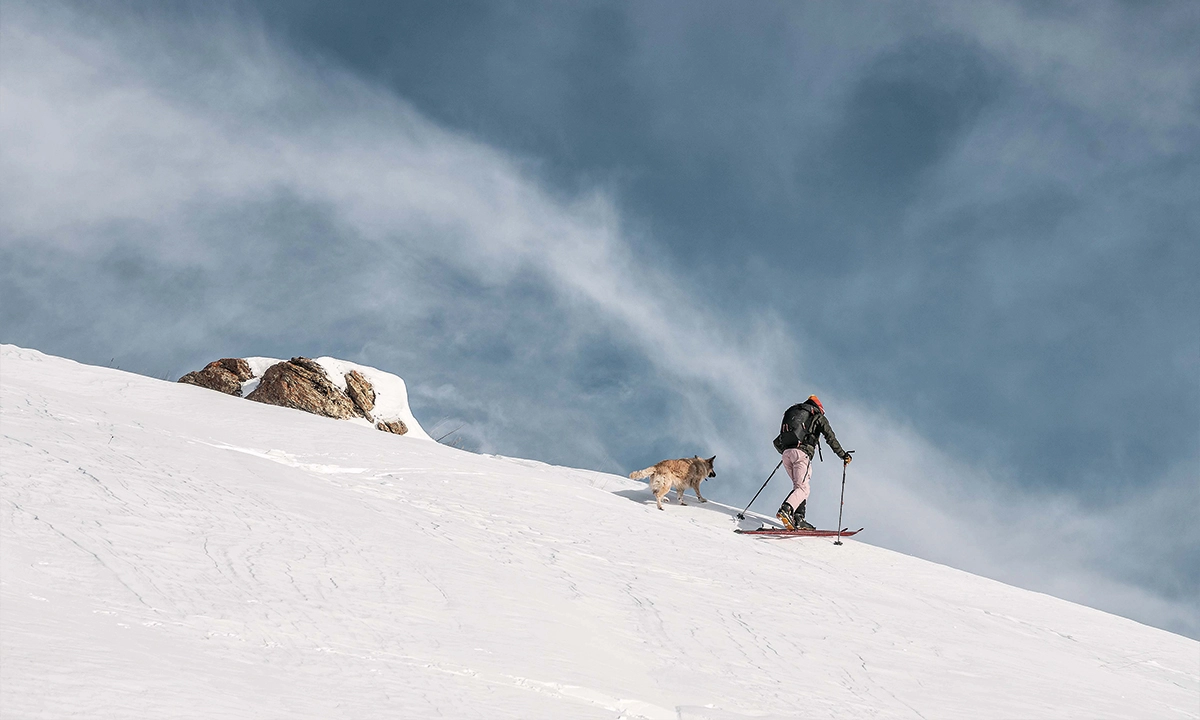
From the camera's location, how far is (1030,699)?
22.7ft

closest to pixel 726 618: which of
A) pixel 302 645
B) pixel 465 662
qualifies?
pixel 465 662

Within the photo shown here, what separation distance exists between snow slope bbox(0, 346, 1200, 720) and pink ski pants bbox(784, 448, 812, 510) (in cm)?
166

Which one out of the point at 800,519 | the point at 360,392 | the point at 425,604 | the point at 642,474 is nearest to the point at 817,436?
the point at 800,519

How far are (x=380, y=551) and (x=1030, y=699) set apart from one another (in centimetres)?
541

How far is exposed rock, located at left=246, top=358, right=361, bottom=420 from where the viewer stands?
57.2 feet

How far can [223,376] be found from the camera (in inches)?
712

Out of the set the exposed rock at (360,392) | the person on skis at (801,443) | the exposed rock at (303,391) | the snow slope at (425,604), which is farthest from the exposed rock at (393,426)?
the person on skis at (801,443)

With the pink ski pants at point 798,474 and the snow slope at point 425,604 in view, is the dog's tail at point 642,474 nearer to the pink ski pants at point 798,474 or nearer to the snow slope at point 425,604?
the snow slope at point 425,604

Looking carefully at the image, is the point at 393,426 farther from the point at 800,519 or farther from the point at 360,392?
the point at 800,519

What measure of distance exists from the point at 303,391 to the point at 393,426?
223 centimetres

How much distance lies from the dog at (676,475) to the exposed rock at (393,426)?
7.48 metres

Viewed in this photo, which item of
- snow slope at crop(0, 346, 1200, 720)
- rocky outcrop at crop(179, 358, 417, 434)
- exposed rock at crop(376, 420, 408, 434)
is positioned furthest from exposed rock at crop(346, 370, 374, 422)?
snow slope at crop(0, 346, 1200, 720)

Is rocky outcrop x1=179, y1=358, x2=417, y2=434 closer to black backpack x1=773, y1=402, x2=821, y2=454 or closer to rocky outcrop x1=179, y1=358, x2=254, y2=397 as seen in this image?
rocky outcrop x1=179, y1=358, x2=254, y2=397

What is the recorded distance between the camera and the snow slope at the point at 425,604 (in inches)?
173
